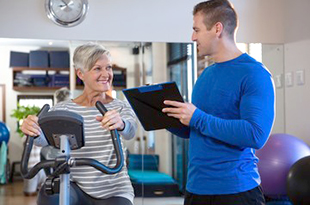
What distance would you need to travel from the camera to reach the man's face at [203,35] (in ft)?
5.45

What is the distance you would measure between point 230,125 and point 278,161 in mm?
2047

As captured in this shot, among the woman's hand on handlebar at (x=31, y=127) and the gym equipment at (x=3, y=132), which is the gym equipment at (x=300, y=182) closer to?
the woman's hand on handlebar at (x=31, y=127)

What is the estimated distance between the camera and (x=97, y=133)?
6.33 ft

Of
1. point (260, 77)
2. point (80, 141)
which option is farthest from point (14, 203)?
point (260, 77)

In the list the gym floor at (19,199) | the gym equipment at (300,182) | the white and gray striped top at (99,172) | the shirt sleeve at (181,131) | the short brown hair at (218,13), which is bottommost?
the gym floor at (19,199)

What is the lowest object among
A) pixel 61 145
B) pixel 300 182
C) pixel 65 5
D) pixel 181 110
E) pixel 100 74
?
pixel 300 182

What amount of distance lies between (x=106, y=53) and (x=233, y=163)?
832 millimetres

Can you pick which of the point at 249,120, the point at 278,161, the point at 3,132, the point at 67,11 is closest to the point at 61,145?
the point at 249,120

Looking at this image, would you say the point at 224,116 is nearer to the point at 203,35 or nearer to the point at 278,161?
the point at 203,35

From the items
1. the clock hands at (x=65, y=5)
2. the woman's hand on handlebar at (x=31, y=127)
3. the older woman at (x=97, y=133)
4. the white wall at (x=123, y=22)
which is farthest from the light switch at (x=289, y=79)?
the woman's hand on handlebar at (x=31, y=127)

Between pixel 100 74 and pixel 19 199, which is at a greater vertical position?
pixel 100 74

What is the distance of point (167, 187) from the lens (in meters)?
4.18

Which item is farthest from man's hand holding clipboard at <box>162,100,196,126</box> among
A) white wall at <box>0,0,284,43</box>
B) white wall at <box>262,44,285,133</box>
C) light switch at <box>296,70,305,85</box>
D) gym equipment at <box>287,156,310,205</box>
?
white wall at <box>262,44,285,133</box>

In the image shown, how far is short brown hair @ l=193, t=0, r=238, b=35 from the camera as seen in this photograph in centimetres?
165
